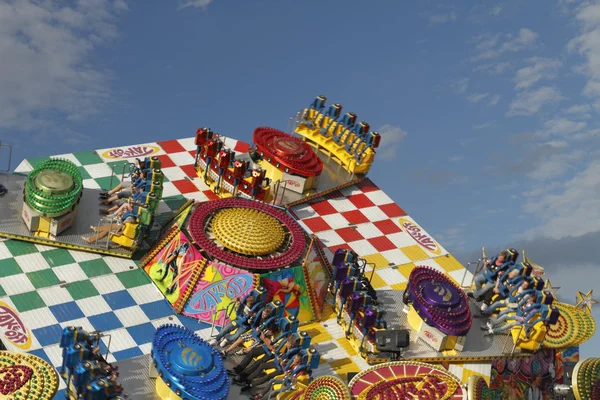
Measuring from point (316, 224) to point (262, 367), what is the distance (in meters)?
9.58

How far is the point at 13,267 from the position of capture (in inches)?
1190

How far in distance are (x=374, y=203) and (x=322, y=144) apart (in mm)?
3229

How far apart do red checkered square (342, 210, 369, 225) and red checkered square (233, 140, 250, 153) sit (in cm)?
539

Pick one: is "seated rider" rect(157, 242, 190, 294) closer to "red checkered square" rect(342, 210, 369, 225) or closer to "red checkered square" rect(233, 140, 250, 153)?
"red checkered square" rect(342, 210, 369, 225)

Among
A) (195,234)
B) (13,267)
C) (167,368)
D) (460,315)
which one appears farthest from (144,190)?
(460,315)

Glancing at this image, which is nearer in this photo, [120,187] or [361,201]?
[120,187]

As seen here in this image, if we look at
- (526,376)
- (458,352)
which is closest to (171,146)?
(458,352)

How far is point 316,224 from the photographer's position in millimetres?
35312

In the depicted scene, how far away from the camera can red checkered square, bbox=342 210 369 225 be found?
3603cm

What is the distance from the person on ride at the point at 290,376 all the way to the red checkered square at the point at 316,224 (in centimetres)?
944

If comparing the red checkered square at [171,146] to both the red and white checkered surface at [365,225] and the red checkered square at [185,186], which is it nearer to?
the red checkered square at [185,186]

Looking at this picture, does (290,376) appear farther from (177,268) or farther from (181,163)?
(181,163)

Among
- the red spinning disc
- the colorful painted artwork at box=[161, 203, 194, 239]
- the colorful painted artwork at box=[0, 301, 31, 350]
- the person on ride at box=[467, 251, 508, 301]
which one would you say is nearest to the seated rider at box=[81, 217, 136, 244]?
the colorful painted artwork at box=[161, 203, 194, 239]

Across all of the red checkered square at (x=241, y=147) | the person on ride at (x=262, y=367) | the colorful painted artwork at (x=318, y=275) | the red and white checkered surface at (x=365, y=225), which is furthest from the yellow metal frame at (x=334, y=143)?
the person on ride at (x=262, y=367)
